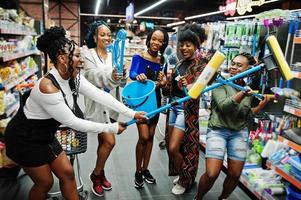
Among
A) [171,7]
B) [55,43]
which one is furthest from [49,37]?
[171,7]

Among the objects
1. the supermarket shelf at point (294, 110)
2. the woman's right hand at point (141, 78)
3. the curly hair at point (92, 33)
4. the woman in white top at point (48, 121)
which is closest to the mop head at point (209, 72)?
the woman in white top at point (48, 121)

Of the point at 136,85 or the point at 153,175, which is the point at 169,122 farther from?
the point at 153,175

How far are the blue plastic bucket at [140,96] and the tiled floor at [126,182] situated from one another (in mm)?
902

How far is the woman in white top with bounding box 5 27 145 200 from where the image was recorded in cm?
Result: 194

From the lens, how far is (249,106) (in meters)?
2.48

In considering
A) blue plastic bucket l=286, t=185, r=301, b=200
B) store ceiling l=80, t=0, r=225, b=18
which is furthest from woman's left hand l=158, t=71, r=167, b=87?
store ceiling l=80, t=0, r=225, b=18

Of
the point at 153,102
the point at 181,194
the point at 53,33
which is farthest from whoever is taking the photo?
the point at 181,194

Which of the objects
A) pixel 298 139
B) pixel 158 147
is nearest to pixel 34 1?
pixel 158 147

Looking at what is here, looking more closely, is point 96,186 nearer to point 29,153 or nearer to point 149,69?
point 29,153

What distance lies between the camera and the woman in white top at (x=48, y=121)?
6.37 ft

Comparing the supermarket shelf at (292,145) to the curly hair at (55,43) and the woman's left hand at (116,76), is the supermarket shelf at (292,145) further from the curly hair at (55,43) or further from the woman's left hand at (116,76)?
the curly hair at (55,43)

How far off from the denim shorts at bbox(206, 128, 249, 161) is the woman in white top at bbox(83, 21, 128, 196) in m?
0.96

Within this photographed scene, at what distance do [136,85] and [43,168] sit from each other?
1.18m

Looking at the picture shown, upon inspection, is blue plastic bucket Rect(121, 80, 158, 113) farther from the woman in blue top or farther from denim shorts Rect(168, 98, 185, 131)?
denim shorts Rect(168, 98, 185, 131)
